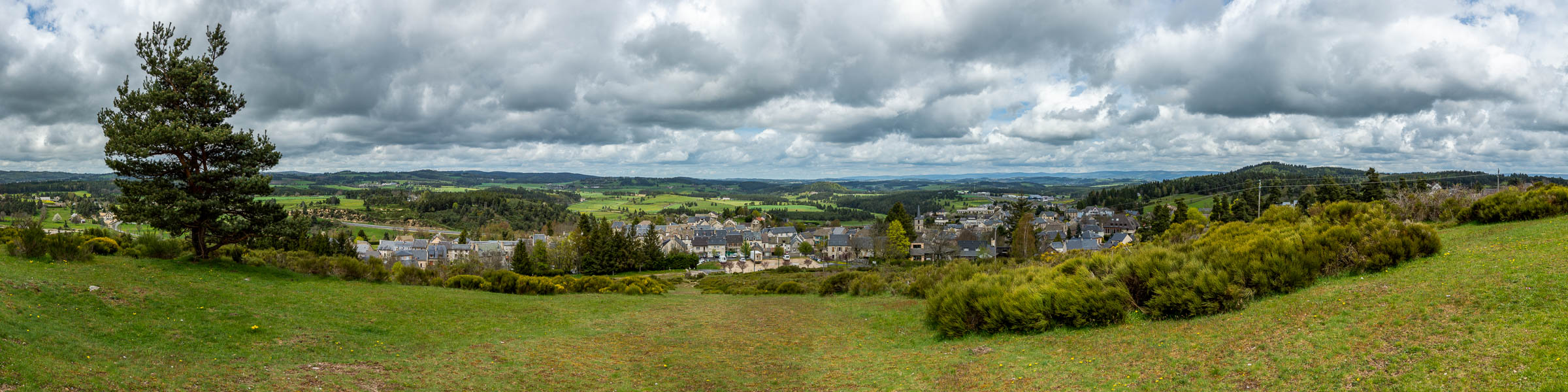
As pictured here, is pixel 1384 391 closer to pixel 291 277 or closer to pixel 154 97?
pixel 291 277

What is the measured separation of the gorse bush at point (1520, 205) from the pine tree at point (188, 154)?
118ft

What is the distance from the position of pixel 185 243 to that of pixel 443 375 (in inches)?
648

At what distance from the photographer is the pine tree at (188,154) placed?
57.1 feet

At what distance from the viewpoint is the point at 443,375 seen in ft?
32.2

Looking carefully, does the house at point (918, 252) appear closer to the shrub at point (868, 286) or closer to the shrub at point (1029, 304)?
the shrub at point (868, 286)

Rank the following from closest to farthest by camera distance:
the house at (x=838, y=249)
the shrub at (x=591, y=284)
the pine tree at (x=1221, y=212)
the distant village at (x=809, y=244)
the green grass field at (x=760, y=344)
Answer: the green grass field at (x=760, y=344), the shrub at (x=591, y=284), the pine tree at (x=1221, y=212), the distant village at (x=809, y=244), the house at (x=838, y=249)

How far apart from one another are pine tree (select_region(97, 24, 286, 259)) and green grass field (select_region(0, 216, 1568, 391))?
203 centimetres

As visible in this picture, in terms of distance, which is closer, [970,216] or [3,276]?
[3,276]

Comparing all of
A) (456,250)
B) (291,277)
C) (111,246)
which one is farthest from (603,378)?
(456,250)

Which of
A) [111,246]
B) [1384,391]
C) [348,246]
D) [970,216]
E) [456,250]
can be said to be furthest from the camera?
[970,216]

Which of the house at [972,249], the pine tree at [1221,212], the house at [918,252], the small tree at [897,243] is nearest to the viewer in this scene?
the pine tree at [1221,212]

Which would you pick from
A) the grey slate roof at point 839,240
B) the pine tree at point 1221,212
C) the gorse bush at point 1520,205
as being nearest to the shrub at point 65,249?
the gorse bush at point 1520,205

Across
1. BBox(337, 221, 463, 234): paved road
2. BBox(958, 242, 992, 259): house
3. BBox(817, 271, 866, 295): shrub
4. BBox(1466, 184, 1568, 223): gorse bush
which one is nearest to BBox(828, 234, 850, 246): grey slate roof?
BBox(958, 242, 992, 259): house

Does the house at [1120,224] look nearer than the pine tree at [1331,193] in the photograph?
No
